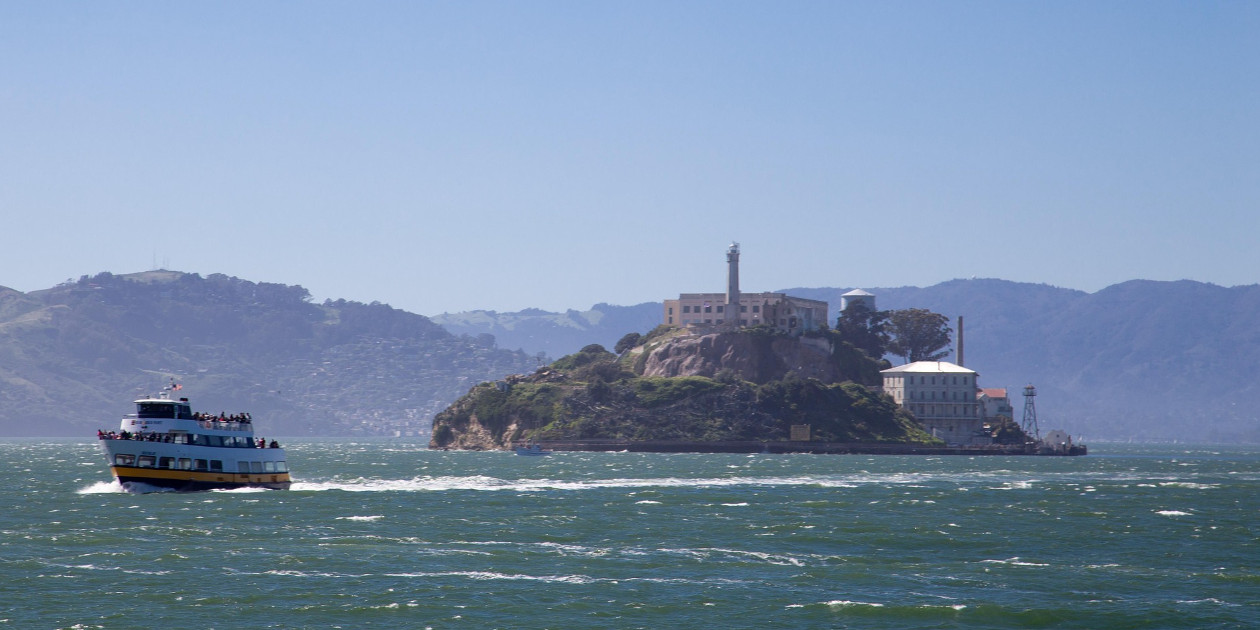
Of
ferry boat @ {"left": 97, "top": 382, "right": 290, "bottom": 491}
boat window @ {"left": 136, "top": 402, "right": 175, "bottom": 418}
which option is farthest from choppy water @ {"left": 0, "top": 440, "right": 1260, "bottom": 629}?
boat window @ {"left": 136, "top": 402, "right": 175, "bottom": 418}

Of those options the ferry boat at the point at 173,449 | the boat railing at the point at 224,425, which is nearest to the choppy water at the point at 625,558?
the ferry boat at the point at 173,449

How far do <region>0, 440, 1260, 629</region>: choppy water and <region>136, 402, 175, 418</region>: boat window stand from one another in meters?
5.48

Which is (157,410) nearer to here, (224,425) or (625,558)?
(224,425)

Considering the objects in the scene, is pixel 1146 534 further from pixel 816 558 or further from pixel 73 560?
pixel 73 560

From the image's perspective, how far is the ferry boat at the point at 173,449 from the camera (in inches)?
3932

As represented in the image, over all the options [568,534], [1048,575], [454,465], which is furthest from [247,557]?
[454,465]

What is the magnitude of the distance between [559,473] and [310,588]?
98.5m

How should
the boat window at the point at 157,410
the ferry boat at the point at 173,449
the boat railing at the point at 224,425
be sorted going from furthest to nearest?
1. the boat railing at the point at 224,425
2. the ferry boat at the point at 173,449
3. the boat window at the point at 157,410

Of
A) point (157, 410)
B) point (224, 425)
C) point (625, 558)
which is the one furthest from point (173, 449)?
point (625, 558)

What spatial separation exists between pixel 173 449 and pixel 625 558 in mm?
44717

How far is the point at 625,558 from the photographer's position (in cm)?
6719

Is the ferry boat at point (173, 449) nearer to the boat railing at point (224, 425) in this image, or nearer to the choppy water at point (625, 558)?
the boat railing at point (224, 425)

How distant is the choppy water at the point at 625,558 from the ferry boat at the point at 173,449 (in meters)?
1.76

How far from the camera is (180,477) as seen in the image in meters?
101
